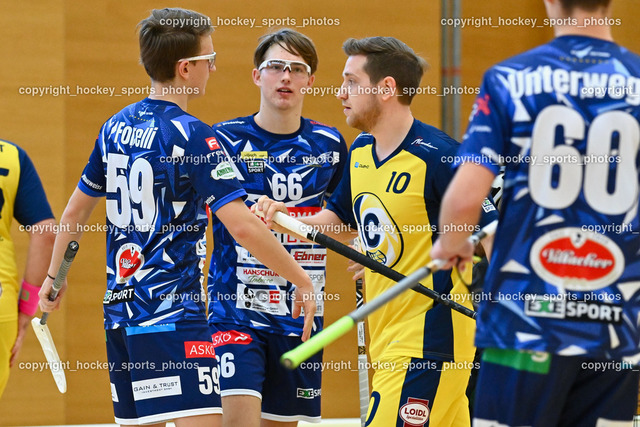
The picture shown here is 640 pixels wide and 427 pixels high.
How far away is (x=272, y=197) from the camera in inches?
155

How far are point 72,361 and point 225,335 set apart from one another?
90.7 inches

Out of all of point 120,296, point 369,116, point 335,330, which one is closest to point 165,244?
point 120,296

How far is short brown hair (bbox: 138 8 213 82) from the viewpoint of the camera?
10.5 ft

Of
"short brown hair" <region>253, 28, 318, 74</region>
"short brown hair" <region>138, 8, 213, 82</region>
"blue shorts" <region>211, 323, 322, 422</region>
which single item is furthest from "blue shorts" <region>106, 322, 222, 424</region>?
"short brown hair" <region>253, 28, 318, 74</region>

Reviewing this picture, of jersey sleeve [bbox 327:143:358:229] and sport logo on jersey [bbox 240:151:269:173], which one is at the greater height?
sport logo on jersey [bbox 240:151:269:173]

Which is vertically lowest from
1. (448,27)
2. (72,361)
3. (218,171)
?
(72,361)

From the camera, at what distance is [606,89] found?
6.79ft

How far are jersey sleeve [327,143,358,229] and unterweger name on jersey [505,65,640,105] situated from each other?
1.47 m

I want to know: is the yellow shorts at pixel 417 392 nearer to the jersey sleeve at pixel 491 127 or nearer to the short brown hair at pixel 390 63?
the short brown hair at pixel 390 63

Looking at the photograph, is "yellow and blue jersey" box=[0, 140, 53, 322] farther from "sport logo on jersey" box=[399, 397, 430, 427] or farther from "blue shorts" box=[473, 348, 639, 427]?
"blue shorts" box=[473, 348, 639, 427]

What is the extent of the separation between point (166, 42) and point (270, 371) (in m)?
1.53

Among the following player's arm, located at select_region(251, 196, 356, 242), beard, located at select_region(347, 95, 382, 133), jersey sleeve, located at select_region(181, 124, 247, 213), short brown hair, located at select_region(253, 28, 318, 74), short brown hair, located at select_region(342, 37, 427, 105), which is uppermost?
short brown hair, located at select_region(253, 28, 318, 74)

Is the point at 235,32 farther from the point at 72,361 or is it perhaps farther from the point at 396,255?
the point at 396,255

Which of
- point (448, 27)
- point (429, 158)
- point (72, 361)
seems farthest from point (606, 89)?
point (72, 361)
